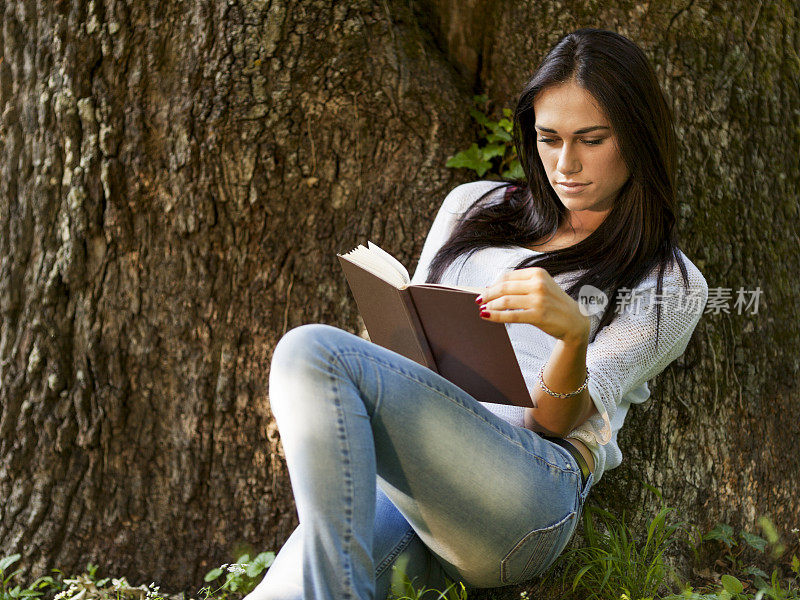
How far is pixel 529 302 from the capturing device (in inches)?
Result: 70.7

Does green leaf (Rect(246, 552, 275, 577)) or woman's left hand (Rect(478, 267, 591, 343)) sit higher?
woman's left hand (Rect(478, 267, 591, 343))

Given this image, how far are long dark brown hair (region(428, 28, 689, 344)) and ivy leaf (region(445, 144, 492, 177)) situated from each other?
1.00 feet

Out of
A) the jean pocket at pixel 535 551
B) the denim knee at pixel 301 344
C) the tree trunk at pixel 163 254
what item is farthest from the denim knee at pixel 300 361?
the tree trunk at pixel 163 254

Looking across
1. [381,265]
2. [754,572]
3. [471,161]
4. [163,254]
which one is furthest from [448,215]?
[754,572]

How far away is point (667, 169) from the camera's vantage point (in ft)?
A: 7.71

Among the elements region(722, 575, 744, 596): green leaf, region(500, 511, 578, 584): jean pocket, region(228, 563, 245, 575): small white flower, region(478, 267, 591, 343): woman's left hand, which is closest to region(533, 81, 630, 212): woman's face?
region(478, 267, 591, 343): woman's left hand

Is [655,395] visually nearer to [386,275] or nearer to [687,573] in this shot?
[687,573]

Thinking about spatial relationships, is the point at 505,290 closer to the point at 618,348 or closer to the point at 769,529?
the point at 618,348

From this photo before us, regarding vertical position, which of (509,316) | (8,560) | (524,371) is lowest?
(8,560)

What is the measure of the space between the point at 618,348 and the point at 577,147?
1.94 feet

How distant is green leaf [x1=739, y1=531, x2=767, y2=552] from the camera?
2.63 metres

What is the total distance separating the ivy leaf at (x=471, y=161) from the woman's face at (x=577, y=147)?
511 mm

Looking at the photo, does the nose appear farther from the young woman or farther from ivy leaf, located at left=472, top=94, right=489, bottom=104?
ivy leaf, located at left=472, top=94, right=489, bottom=104

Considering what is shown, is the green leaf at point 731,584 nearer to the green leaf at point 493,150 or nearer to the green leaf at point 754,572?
the green leaf at point 754,572
